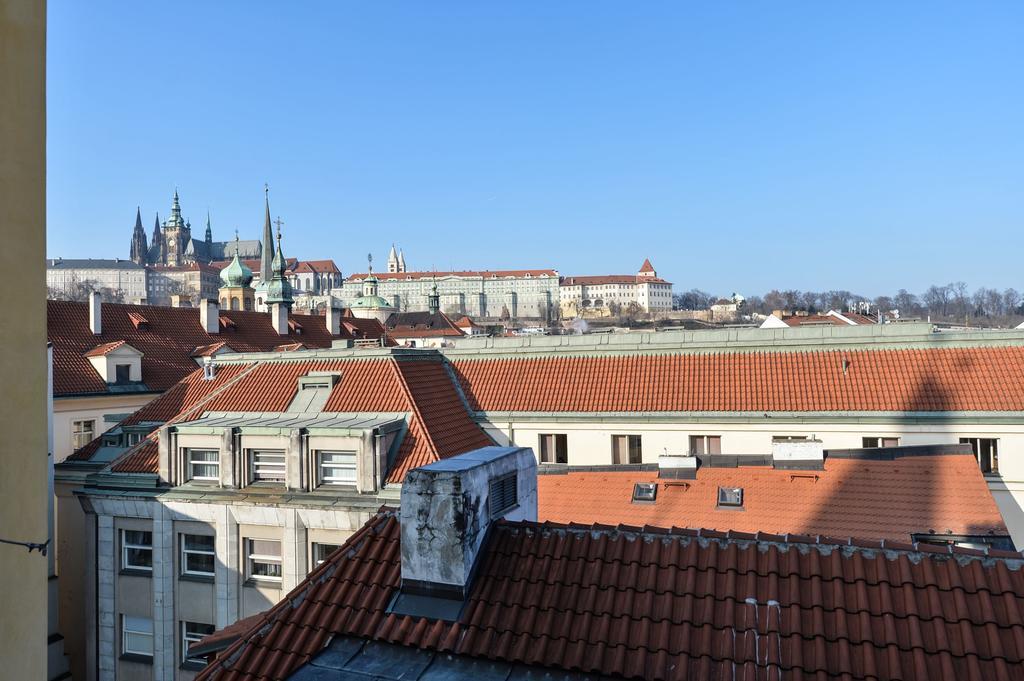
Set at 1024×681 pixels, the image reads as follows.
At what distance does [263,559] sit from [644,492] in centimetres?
997

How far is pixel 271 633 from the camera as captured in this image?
27.1 feet

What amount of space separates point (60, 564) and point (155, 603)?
5.06 metres

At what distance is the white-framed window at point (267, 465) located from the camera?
64.9 feet

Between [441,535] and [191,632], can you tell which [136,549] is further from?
[441,535]

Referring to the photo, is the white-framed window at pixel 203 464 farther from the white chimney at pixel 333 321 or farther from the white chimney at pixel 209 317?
the white chimney at pixel 333 321

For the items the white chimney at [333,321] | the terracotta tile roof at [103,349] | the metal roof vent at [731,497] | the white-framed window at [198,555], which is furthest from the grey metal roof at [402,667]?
the white chimney at [333,321]

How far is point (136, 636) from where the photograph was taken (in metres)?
20.5

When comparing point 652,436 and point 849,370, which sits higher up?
point 849,370

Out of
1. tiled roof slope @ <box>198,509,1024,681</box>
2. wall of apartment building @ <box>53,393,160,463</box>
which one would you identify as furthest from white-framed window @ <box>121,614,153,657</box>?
tiled roof slope @ <box>198,509,1024,681</box>

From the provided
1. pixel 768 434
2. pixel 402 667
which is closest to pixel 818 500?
pixel 768 434

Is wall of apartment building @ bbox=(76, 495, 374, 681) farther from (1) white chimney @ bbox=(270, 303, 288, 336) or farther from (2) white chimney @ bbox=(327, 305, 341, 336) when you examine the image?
(2) white chimney @ bbox=(327, 305, 341, 336)

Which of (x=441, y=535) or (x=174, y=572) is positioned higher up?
(x=441, y=535)

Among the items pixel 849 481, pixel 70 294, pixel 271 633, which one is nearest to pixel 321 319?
pixel 849 481

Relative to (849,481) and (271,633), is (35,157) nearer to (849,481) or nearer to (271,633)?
(271,633)
